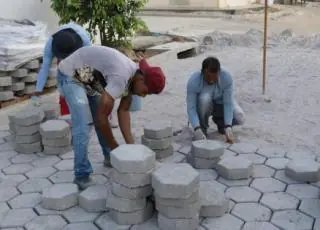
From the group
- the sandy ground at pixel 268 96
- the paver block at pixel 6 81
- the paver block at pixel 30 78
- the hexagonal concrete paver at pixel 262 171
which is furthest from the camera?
the paver block at pixel 30 78

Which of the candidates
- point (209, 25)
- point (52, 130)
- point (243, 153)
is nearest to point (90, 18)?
point (52, 130)

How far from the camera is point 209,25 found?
46.0ft

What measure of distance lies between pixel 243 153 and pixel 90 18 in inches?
176

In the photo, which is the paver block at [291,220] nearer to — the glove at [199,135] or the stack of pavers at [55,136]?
the glove at [199,135]

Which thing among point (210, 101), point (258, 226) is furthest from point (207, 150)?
point (258, 226)

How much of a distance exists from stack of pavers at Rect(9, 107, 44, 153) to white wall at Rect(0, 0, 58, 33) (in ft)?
10.6

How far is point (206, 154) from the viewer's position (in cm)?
418

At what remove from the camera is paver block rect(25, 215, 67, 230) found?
3.38m

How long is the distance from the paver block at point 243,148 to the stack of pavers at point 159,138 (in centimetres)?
68

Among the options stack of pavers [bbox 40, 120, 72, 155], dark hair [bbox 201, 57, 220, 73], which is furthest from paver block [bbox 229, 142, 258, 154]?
stack of pavers [bbox 40, 120, 72, 155]

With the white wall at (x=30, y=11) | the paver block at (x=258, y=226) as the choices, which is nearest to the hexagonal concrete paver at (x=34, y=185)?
the paver block at (x=258, y=226)

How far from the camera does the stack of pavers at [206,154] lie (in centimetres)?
416

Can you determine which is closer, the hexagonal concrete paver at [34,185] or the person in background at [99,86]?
the person in background at [99,86]

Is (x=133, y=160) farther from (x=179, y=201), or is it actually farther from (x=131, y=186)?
(x=179, y=201)
